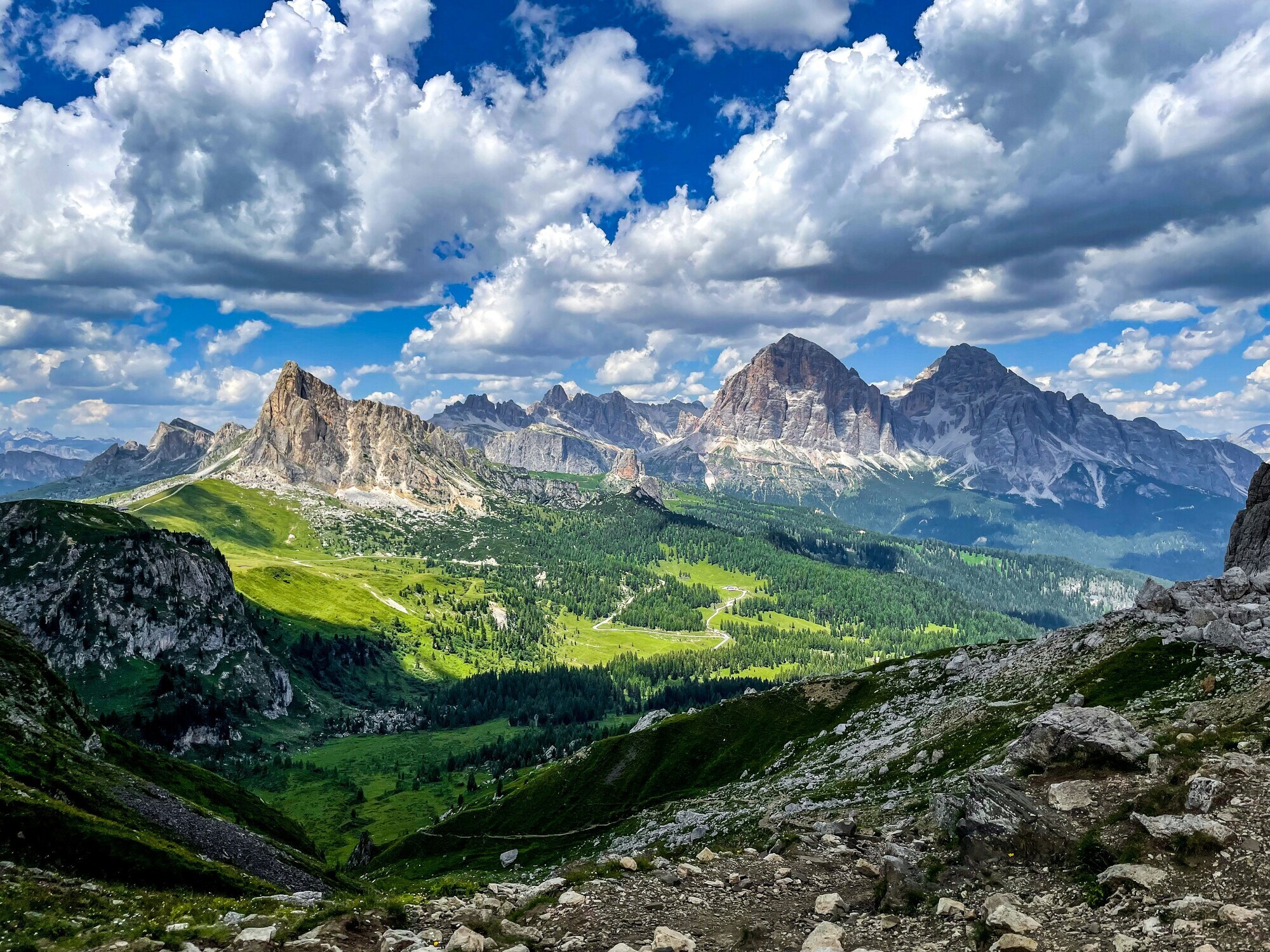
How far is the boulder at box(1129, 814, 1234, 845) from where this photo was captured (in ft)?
70.0

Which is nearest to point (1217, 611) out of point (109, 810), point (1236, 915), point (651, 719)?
point (1236, 915)

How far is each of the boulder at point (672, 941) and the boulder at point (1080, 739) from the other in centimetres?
2300

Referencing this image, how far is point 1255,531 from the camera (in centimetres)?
9988

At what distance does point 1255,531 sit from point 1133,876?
4408 inches

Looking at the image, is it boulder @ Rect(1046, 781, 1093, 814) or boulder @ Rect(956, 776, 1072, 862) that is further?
boulder @ Rect(1046, 781, 1093, 814)

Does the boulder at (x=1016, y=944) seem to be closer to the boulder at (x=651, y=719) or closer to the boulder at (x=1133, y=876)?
the boulder at (x=1133, y=876)

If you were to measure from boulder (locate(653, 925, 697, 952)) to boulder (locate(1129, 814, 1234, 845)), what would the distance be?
650 inches

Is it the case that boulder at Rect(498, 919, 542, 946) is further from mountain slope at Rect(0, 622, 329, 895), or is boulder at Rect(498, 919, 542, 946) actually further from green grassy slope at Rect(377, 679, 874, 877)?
green grassy slope at Rect(377, 679, 874, 877)

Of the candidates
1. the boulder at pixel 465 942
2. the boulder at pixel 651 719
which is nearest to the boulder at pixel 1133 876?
the boulder at pixel 465 942

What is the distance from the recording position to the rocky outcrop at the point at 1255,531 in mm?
96938

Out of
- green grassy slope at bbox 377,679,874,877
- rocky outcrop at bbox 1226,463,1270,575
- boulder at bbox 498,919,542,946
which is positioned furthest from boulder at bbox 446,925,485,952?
rocky outcrop at bbox 1226,463,1270,575

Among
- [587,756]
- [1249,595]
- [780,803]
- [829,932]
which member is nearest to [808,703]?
[587,756]

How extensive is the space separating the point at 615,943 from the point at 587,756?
110m

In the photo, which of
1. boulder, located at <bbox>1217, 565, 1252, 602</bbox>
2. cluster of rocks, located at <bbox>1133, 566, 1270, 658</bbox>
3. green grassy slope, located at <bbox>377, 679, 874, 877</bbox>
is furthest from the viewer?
green grassy slope, located at <bbox>377, 679, 874, 877</bbox>
